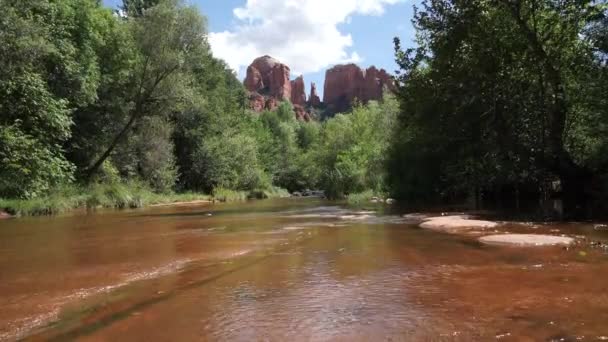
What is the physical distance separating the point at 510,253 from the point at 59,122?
68.1ft

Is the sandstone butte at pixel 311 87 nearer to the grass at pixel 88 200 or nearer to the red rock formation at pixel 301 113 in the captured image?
the red rock formation at pixel 301 113

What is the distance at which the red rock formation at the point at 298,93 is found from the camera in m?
166

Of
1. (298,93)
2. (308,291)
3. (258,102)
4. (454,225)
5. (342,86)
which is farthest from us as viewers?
(298,93)

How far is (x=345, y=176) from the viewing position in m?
42.9

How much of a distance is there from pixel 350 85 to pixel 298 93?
20.4 meters

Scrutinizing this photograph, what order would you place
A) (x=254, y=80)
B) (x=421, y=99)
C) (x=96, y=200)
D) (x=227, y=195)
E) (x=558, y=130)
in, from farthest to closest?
(x=254, y=80) < (x=227, y=195) < (x=96, y=200) < (x=421, y=99) < (x=558, y=130)

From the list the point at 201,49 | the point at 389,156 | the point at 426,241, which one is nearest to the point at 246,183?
the point at 201,49

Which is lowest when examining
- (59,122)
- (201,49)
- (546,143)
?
(546,143)

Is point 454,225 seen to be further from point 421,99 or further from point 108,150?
point 108,150

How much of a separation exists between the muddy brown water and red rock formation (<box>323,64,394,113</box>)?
454 feet

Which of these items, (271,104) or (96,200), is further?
(271,104)

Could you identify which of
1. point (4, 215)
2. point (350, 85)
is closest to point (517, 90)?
point (4, 215)

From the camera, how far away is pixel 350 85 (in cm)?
15388

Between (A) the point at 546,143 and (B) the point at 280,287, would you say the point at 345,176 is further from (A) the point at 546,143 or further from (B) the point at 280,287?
(B) the point at 280,287
